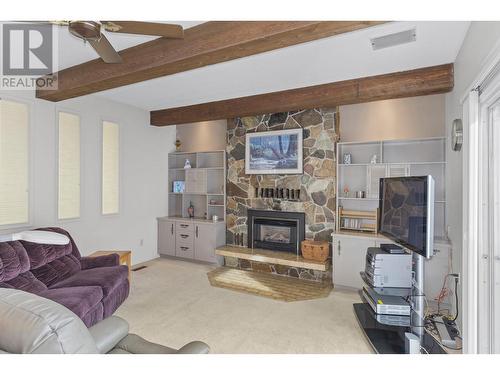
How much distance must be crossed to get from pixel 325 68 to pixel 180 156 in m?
3.45

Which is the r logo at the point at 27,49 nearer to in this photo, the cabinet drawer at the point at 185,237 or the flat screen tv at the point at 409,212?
the cabinet drawer at the point at 185,237

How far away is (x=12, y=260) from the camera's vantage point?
249 cm

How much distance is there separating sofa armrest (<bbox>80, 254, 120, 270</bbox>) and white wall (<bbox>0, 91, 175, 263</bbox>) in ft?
2.76

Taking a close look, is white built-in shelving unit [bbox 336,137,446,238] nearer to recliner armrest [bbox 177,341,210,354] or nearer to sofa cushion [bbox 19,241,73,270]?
recliner armrest [bbox 177,341,210,354]

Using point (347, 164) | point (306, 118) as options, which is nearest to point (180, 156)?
point (306, 118)

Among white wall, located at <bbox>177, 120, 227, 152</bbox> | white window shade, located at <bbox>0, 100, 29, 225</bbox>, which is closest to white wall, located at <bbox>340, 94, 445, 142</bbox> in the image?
white wall, located at <bbox>177, 120, 227, 152</bbox>

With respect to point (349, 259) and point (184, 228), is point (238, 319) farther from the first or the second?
point (184, 228)

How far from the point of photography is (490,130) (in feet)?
6.71

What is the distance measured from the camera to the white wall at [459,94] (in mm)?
1766

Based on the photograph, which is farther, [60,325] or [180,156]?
[180,156]

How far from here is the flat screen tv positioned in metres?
2.06

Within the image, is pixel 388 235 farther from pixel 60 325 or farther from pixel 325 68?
pixel 60 325

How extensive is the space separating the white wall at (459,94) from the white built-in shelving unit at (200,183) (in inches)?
130
